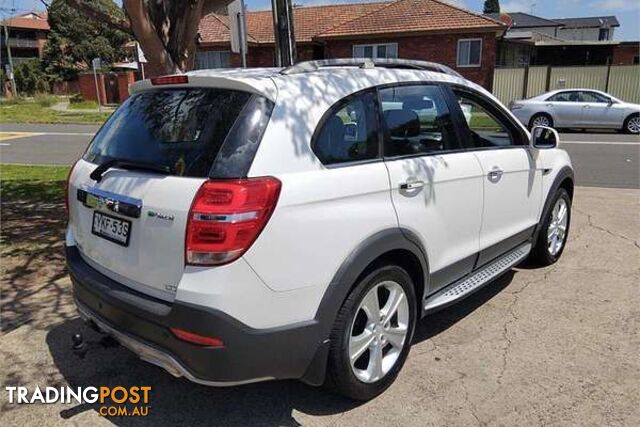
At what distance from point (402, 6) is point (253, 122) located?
2926cm

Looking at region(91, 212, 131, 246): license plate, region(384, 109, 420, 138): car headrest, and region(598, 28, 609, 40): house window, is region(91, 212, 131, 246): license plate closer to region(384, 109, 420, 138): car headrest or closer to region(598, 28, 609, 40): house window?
region(384, 109, 420, 138): car headrest

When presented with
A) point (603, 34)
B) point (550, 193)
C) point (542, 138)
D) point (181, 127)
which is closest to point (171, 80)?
point (181, 127)

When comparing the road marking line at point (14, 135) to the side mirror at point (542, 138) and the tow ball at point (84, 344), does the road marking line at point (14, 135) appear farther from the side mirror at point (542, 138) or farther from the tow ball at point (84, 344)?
the side mirror at point (542, 138)

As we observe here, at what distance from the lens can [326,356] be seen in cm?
273

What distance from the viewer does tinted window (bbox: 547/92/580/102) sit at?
697 inches

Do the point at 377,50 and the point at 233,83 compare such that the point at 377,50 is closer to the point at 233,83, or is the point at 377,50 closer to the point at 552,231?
the point at 552,231

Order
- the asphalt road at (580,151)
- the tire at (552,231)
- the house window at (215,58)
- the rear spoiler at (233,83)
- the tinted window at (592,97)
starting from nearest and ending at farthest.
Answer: the rear spoiler at (233,83)
the tire at (552,231)
the asphalt road at (580,151)
the tinted window at (592,97)
the house window at (215,58)

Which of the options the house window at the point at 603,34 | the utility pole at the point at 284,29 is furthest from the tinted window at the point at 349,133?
the house window at the point at 603,34

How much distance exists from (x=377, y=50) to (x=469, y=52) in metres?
4.62

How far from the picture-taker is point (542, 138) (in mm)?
4453

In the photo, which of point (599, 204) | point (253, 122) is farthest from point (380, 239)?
point (599, 204)

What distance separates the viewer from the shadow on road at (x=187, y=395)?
294 centimetres

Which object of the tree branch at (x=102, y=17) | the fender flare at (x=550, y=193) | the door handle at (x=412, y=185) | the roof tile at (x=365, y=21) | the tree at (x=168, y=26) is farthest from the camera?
the roof tile at (x=365, y=21)

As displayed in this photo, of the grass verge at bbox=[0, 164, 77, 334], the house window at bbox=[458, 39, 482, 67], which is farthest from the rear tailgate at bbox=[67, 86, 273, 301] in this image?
the house window at bbox=[458, 39, 482, 67]
